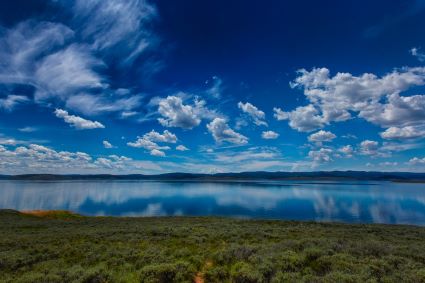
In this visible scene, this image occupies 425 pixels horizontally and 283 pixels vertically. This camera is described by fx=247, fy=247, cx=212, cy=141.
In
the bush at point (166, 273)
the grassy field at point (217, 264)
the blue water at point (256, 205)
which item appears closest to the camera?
the grassy field at point (217, 264)

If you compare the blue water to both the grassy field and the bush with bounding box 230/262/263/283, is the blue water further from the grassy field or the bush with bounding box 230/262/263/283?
the bush with bounding box 230/262/263/283

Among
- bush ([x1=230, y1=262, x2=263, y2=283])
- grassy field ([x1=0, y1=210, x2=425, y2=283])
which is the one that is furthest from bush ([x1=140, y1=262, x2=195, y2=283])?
bush ([x1=230, y1=262, x2=263, y2=283])

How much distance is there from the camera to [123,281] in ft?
29.8

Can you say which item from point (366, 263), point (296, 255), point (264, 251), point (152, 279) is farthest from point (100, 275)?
point (366, 263)

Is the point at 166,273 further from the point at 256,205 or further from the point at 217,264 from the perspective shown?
the point at 256,205

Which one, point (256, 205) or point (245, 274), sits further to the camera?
point (256, 205)

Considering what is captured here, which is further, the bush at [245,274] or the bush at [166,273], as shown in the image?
the bush at [166,273]

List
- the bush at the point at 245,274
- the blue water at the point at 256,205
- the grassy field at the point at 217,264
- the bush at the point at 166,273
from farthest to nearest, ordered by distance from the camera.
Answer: the blue water at the point at 256,205 → the bush at the point at 166,273 → the grassy field at the point at 217,264 → the bush at the point at 245,274

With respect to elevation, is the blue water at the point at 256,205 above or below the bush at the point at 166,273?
below

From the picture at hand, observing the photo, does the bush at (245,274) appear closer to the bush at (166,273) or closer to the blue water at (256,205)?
the bush at (166,273)

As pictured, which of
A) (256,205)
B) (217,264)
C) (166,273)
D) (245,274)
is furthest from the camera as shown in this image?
(256,205)

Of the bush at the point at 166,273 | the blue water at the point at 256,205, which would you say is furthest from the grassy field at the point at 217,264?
the blue water at the point at 256,205

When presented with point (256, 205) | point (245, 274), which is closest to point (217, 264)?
point (245, 274)

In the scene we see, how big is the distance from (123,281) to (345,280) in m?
7.81
